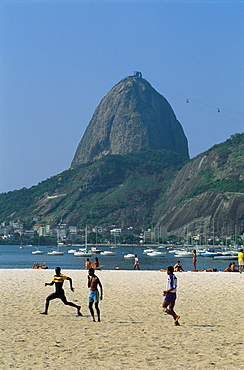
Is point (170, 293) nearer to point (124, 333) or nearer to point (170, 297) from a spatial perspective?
point (170, 297)

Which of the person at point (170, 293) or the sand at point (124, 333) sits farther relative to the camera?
the person at point (170, 293)

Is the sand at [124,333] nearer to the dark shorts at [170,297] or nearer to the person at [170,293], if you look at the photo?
the person at [170,293]

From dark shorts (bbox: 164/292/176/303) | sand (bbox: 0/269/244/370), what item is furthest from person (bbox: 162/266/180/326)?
sand (bbox: 0/269/244/370)

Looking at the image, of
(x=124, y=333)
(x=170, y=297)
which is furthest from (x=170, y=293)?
(x=124, y=333)

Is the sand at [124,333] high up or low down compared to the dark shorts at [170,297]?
down

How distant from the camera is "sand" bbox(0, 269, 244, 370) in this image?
41.8 ft

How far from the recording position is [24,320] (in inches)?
703

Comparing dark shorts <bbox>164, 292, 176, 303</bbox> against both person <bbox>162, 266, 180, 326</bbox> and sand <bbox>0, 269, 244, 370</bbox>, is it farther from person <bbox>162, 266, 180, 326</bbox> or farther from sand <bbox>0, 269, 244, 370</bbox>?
sand <bbox>0, 269, 244, 370</bbox>

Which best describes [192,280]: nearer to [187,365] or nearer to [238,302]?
[238,302]

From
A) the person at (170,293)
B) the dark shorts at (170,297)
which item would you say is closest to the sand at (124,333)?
the person at (170,293)

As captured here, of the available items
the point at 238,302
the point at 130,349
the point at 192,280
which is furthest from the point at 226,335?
the point at 192,280

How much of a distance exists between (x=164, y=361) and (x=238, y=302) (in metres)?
11.0

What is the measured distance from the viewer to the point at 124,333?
16.0m

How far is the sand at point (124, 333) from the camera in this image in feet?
41.8
